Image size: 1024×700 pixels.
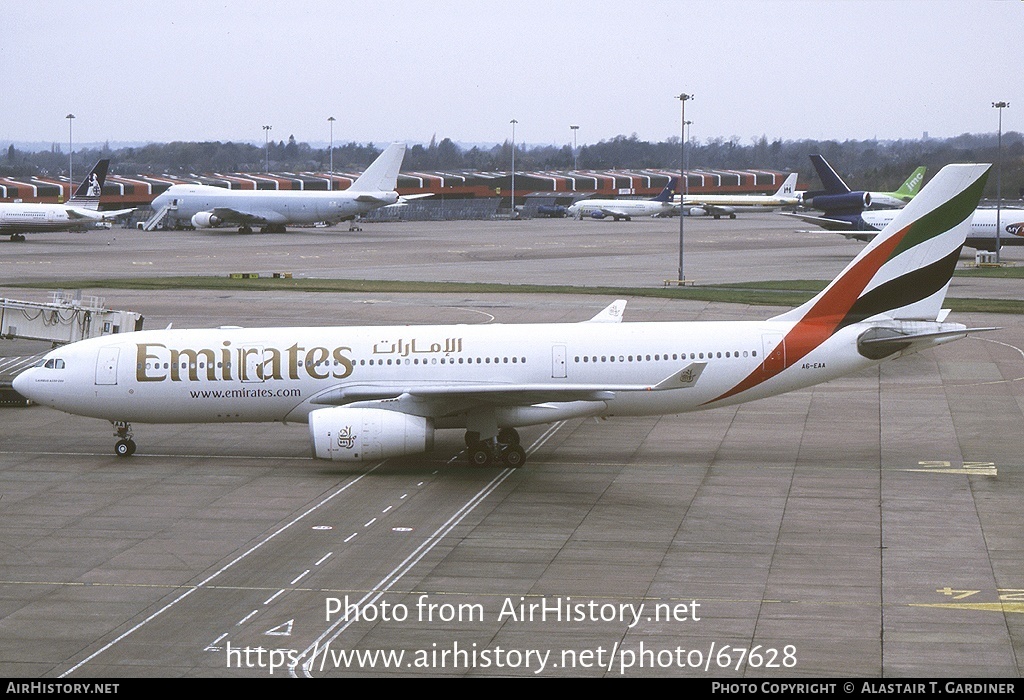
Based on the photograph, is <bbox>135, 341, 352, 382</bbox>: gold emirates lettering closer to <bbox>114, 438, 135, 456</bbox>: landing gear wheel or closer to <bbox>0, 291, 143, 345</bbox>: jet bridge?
<bbox>114, 438, 135, 456</bbox>: landing gear wheel

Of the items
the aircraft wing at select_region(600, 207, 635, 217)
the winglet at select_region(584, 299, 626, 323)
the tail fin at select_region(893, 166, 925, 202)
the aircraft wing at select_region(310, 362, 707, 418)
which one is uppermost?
the tail fin at select_region(893, 166, 925, 202)

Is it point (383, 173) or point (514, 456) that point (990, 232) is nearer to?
point (383, 173)

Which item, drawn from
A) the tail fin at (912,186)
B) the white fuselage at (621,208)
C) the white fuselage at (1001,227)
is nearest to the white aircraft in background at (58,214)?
the white fuselage at (621,208)

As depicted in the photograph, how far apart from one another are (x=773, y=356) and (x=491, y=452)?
872 cm

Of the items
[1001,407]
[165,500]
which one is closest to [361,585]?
[165,500]

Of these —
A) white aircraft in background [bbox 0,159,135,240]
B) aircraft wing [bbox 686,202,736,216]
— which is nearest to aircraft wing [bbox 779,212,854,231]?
aircraft wing [bbox 686,202,736,216]

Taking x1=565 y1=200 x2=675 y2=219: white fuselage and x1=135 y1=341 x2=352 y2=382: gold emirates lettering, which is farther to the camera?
x1=565 y1=200 x2=675 y2=219: white fuselage

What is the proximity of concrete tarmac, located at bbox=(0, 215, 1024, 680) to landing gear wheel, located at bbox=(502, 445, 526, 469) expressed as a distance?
0.37m

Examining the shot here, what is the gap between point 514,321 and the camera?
62094 mm

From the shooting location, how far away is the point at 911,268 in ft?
117

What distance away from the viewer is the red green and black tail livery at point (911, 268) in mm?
35594

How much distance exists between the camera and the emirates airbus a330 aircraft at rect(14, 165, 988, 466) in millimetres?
35062

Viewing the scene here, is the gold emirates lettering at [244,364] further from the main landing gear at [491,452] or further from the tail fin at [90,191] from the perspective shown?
the tail fin at [90,191]

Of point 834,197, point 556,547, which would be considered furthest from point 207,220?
point 556,547
